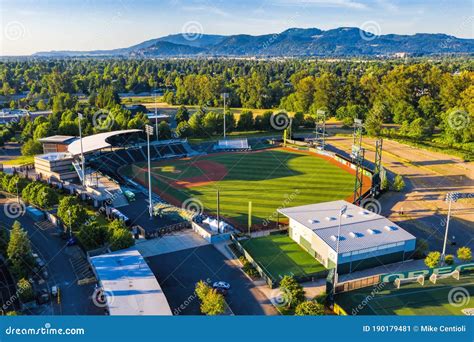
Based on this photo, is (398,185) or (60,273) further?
(398,185)

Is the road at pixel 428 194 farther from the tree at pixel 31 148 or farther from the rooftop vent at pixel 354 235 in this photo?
the tree at pixel 31 148

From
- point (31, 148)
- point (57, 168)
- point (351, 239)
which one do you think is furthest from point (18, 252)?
point (31, 148)

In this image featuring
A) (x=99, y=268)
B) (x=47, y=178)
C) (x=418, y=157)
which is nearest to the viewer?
(x=99, y=268)

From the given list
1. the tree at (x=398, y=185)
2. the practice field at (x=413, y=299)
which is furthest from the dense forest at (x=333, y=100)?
the practice field at (x=413, y=299)

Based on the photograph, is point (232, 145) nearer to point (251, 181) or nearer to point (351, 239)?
point (251, 181)

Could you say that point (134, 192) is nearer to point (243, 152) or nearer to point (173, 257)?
point (173, 257)

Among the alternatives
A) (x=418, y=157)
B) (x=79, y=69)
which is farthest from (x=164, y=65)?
(x=418, y=157)
